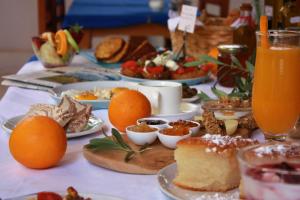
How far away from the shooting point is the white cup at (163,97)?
1.34 metres

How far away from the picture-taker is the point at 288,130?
3.53 feet

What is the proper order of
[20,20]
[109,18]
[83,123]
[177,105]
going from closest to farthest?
[83,123] < [177,105] < [109,18] < [20,20]

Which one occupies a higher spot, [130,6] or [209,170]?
[130,6]

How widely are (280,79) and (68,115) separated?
0.41 m

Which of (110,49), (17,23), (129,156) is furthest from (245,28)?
(17,23)

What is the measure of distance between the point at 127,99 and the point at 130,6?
2915mm

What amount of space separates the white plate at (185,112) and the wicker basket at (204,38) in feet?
2.36

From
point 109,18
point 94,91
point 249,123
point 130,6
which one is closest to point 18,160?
point 249,123

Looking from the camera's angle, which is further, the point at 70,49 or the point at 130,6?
the point at 130,6

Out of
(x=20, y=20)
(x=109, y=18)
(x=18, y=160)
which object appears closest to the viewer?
(x=18, y=160)

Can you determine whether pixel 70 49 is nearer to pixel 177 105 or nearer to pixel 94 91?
pixel 94 91

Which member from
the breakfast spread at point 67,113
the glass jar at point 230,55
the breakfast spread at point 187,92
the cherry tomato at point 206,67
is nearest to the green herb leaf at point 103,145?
the breakfast spread at point 67,113

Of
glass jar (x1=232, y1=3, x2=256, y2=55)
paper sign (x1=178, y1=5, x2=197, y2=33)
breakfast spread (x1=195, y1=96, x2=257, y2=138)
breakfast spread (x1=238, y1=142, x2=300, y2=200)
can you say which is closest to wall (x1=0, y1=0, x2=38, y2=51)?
paper sign (x1=178, y1=5, x2=197, y2=33)

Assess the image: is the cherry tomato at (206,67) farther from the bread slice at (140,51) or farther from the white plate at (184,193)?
the white plate at (184,193)
